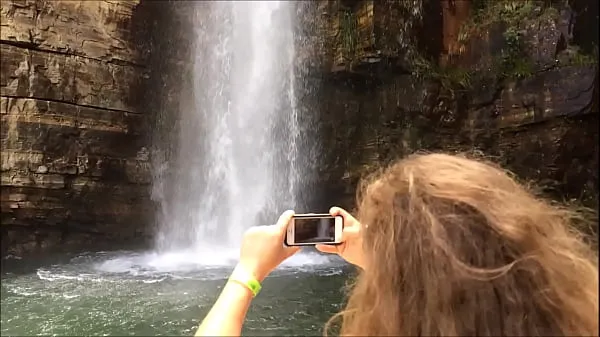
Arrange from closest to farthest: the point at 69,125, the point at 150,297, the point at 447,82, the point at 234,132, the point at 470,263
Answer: the point at 470,263
the point at 150,297
the point at 447,82
the point at 69,125
the point at 234,132

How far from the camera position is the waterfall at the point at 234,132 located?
5.55 meters

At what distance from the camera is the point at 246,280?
0.60 m

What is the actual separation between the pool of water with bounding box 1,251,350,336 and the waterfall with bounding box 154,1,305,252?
1.36 meters

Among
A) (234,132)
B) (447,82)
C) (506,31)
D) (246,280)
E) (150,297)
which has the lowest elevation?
(150,297)

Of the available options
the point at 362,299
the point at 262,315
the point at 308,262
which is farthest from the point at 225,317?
the point at 308,262

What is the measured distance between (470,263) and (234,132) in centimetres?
521

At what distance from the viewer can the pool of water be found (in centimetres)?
239

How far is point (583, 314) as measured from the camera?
498 mm

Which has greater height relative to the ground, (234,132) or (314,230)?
(234,132)

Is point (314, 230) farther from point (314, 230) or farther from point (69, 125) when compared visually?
point (69, 125)

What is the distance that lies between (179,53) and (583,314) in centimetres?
542

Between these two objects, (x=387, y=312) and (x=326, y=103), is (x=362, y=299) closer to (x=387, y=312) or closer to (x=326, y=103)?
(x=387, y=312)

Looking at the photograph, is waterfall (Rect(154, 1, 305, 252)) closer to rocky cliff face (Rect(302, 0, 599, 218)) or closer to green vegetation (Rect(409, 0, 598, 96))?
rocky cliff face (Rect(302, 0, 599, 218))

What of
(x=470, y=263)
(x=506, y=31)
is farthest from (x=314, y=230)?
(x=506, y=31)
